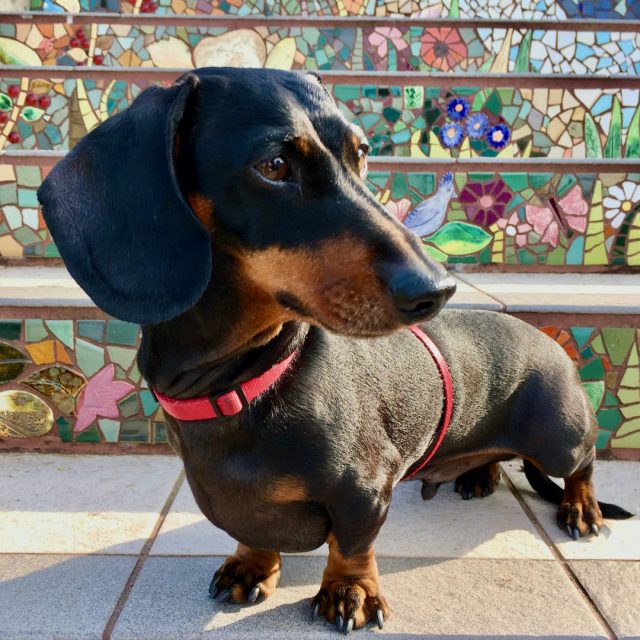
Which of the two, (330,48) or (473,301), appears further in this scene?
(330,48)

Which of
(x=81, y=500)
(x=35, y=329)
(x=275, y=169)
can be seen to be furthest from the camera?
(x=35, y=329)

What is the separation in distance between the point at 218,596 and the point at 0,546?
816 millimetres

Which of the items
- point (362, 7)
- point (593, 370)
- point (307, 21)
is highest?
point (362, 7)

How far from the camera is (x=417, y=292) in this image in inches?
49.1

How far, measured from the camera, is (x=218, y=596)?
1.94 m

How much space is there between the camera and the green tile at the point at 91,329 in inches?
113

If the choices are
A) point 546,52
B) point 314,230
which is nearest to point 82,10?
point 546,52

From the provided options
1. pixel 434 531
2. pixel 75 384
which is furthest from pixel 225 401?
pixel 75 384

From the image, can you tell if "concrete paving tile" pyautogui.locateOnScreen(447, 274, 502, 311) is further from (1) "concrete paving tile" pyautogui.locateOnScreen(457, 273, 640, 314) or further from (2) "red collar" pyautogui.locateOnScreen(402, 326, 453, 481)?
(2) "red collar" pyautogui.locateOnScreen(402, 326, 453, 481)

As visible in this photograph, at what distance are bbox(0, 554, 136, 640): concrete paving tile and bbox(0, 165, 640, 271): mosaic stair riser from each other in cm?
263

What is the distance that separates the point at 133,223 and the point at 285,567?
1.25 meters

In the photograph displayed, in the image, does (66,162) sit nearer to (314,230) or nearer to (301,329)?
(314,230)

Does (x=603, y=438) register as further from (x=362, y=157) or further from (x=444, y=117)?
(x=444, y=117)

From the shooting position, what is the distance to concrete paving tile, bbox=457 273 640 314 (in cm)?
290
